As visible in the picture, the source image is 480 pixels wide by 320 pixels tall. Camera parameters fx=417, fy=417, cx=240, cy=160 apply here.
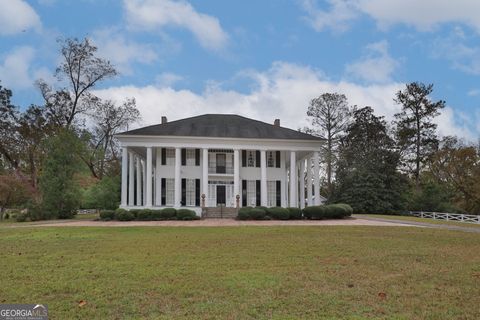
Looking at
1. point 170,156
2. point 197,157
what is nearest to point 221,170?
point 197,157

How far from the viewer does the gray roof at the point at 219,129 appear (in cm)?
3278

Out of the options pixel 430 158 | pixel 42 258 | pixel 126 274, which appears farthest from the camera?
pixel 430 158

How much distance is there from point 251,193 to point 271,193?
1.94 metres

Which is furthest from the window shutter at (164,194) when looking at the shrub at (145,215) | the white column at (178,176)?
the shrub at (145,215)

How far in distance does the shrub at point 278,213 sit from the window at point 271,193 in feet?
25.1

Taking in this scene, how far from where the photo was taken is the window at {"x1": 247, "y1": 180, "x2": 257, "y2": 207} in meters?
34.5

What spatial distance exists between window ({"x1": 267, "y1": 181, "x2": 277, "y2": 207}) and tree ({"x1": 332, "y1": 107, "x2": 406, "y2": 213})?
949 cm

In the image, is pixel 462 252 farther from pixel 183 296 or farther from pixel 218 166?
pixel 218 166

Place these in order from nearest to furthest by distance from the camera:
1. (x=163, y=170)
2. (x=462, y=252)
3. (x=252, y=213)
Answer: (x=462, y=252) → (x=252, y=213) → (x=163, y=170)

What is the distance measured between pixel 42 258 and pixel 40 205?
2082 centimetres

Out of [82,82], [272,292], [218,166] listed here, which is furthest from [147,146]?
[272,292]

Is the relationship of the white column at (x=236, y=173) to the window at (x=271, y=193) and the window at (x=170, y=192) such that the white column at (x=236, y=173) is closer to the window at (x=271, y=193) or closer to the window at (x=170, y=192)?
the window at (x=271, y=193)

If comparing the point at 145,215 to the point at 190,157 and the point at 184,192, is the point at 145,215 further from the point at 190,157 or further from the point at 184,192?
the point at 190,157

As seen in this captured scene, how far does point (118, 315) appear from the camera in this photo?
5426 mm
